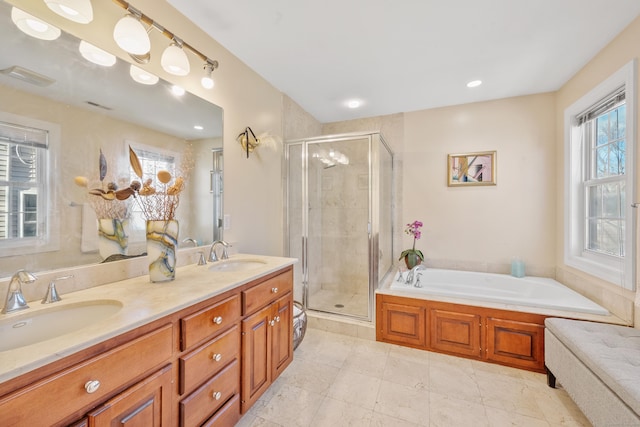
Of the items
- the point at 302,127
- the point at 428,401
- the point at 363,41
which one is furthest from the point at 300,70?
the point at 428,401

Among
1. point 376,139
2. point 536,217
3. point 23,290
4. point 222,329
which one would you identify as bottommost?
point 222,329

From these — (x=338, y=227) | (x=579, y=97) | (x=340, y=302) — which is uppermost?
(x=579, y=97)

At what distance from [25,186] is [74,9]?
78cm

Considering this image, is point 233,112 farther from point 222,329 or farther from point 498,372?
point 498,372

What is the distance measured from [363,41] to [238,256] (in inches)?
75.5

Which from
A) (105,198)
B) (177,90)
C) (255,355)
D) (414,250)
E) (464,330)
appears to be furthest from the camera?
(414,250)

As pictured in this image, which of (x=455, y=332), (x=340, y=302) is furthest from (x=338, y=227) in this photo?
(x=455, y=332)

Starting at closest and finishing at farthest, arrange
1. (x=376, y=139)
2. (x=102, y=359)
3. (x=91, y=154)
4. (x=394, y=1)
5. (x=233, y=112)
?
(x=102, y=359), (x=91, y=154), (x=394, y=1), (x=233, y=112), (x=376, y=139)

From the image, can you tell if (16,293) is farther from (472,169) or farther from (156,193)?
(472,169)

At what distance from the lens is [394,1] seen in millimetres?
1509

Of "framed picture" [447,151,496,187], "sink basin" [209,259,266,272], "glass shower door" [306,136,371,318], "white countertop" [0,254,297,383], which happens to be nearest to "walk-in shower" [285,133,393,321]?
"glass shower door" [306,136,371,318]

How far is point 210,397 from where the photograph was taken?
1151mm

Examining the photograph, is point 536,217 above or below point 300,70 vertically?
below

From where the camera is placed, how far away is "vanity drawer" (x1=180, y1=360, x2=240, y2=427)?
1.03 meters
